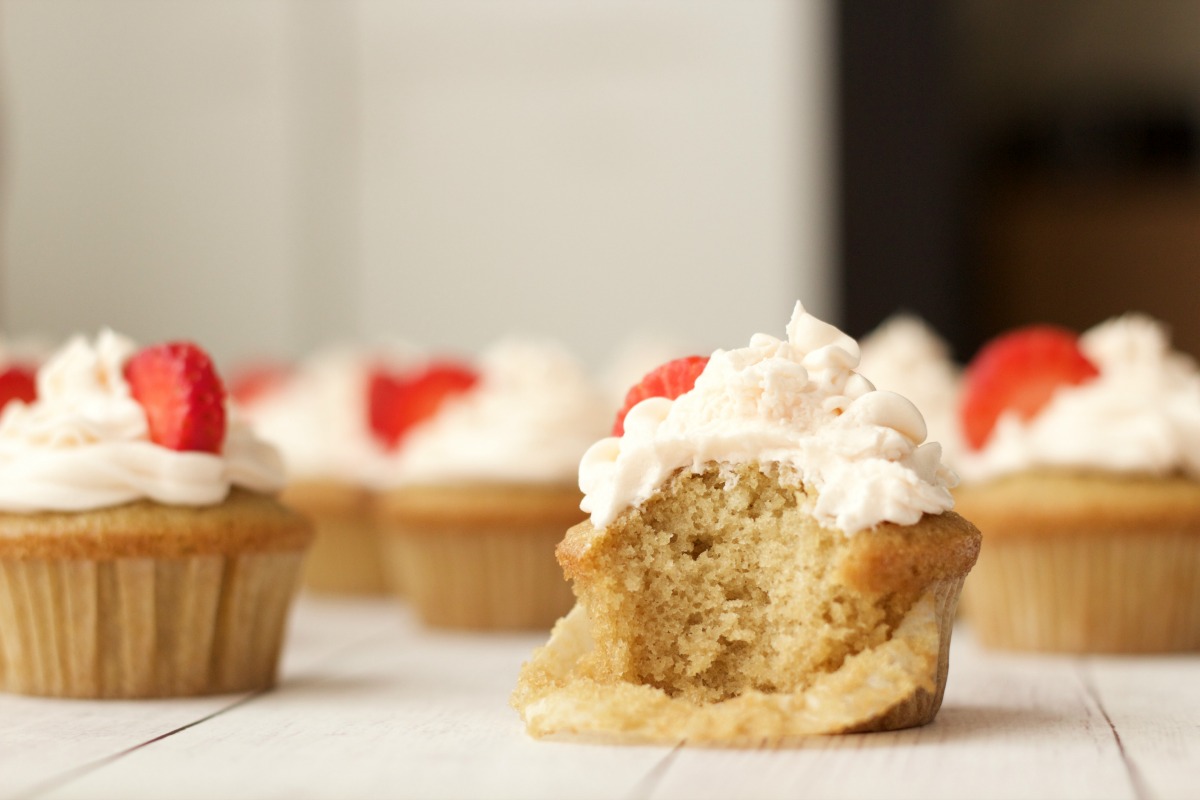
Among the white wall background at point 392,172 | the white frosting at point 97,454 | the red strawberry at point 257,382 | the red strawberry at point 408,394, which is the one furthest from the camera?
the white wall background at point 392,172

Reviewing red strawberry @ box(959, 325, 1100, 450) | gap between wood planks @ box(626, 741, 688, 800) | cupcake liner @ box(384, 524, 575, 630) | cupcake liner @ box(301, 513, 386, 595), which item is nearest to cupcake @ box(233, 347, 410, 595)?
cupcake liner @ box(301, 513, 386, 595)

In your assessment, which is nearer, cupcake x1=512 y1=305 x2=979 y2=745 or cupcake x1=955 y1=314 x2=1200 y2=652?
cupcake x1=512 y1=305 x2=979 y2=745

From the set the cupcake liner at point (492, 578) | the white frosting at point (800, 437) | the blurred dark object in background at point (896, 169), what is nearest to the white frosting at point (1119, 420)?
the white frosting at point (800, 437)

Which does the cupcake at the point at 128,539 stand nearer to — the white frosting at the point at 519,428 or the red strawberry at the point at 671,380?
the red strawberry at the point at 671,380

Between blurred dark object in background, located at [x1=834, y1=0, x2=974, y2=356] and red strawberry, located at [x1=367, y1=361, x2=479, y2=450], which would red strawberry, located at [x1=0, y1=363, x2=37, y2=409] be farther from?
blurred dark object in background, located at [x1=834, y1=0, x2=974, y2=356]

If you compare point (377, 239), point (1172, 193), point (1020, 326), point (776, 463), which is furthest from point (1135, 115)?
point (776, 463)

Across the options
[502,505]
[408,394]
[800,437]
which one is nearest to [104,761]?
[800,437]

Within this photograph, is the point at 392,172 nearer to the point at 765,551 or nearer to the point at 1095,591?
the point at 1095,591
